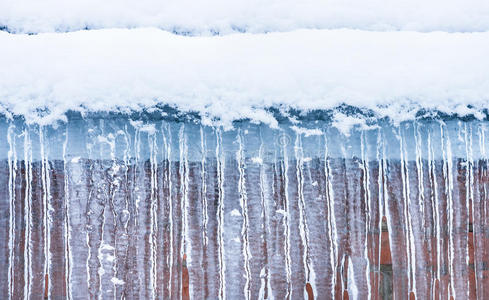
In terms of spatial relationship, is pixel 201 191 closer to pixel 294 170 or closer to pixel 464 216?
pixel 294 170

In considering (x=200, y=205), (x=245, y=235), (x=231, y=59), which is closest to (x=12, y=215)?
(x=200, y=205)

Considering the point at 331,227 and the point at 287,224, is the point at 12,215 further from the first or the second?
the point at 331,227

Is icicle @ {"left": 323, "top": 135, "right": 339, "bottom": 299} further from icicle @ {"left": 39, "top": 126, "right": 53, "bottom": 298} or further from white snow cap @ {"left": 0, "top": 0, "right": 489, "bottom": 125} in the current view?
icicle @ {"left": 39, "top": 126, "right": 53, "bottom": 298}

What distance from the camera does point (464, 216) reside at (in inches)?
60.0

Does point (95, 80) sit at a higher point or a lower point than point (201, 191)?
higher

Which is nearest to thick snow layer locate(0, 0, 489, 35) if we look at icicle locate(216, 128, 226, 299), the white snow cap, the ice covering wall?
the white snow cap

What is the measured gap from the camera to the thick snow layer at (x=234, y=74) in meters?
1.40

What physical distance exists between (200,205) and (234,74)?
440mm

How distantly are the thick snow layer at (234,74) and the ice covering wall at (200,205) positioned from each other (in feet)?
0.25

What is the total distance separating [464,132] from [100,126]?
3.92ft

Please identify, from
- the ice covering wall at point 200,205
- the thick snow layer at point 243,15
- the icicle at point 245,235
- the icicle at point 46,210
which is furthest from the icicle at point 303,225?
the icicle at point 46,210

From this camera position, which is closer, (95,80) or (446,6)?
(95,80)

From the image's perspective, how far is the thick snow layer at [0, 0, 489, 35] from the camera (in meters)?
1.49

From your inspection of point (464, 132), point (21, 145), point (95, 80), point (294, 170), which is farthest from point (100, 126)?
point (464, 132)
